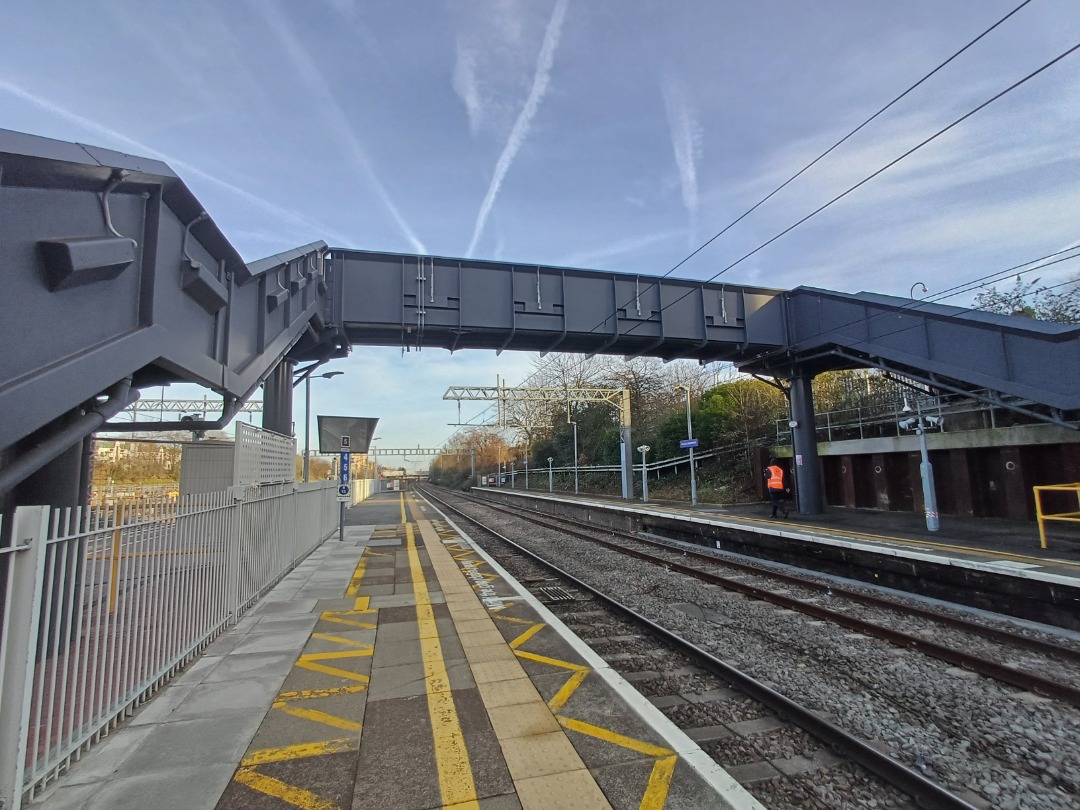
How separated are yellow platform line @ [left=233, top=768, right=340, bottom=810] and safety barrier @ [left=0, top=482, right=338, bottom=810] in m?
1.12

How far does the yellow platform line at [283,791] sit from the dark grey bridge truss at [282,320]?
260cm

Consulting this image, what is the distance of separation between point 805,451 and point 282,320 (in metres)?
17.4

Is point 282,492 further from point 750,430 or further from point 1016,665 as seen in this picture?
point 750,430

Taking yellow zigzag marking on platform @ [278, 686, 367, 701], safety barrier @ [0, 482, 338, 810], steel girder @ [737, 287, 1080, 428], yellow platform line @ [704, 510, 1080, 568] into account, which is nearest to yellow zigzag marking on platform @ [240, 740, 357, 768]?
yellow zigzag marking on platform @ [278, 686, 367, 701]

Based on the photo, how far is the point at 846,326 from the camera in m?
16.3

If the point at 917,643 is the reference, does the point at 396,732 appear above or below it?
above

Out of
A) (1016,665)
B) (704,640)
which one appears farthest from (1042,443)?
(704,640)

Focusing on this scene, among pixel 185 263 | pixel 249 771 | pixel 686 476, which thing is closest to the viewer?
pixel 249 771

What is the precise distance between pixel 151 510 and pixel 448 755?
3.36 meters

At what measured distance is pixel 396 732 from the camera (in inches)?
161

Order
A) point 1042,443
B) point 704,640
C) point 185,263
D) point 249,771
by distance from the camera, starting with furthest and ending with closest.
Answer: point 1042,443, point 704,640, point 185,263, point 249,771

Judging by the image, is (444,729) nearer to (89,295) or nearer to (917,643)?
(89,295)

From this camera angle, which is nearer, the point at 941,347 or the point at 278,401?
the point at 278,401

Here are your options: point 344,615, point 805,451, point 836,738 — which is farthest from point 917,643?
point 805,451
